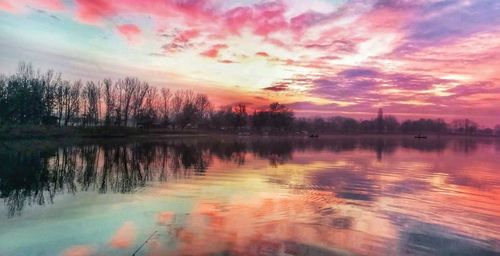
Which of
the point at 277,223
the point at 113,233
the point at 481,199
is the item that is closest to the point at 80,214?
the point at 113,233

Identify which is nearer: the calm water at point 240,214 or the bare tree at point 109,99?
the calm water at point 240,214

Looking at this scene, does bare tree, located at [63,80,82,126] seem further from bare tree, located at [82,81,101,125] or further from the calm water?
the calm water

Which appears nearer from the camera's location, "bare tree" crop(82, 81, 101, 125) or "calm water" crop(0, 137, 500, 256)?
"calm water" crop(0, 137, 500, 256)

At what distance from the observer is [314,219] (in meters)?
15.1

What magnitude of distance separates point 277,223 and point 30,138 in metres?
58.9

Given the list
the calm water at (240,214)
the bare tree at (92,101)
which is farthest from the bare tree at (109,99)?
the calm water at (240,214)

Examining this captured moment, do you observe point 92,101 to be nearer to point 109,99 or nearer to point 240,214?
point 109,99

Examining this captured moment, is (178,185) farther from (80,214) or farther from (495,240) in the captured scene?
(495,240)

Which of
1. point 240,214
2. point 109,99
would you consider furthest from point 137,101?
point 240,214

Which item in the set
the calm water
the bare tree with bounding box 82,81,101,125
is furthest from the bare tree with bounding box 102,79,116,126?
the calm water

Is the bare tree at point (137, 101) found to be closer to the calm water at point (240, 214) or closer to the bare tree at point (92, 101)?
the bare tree at point (92, 101)

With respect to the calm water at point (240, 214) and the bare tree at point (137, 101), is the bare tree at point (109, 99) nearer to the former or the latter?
the bare tree at point (137, 101)

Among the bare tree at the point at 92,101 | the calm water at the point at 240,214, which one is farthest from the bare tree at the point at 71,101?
the calm water at the point at 240,214

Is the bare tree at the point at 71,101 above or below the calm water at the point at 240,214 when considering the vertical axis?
above
